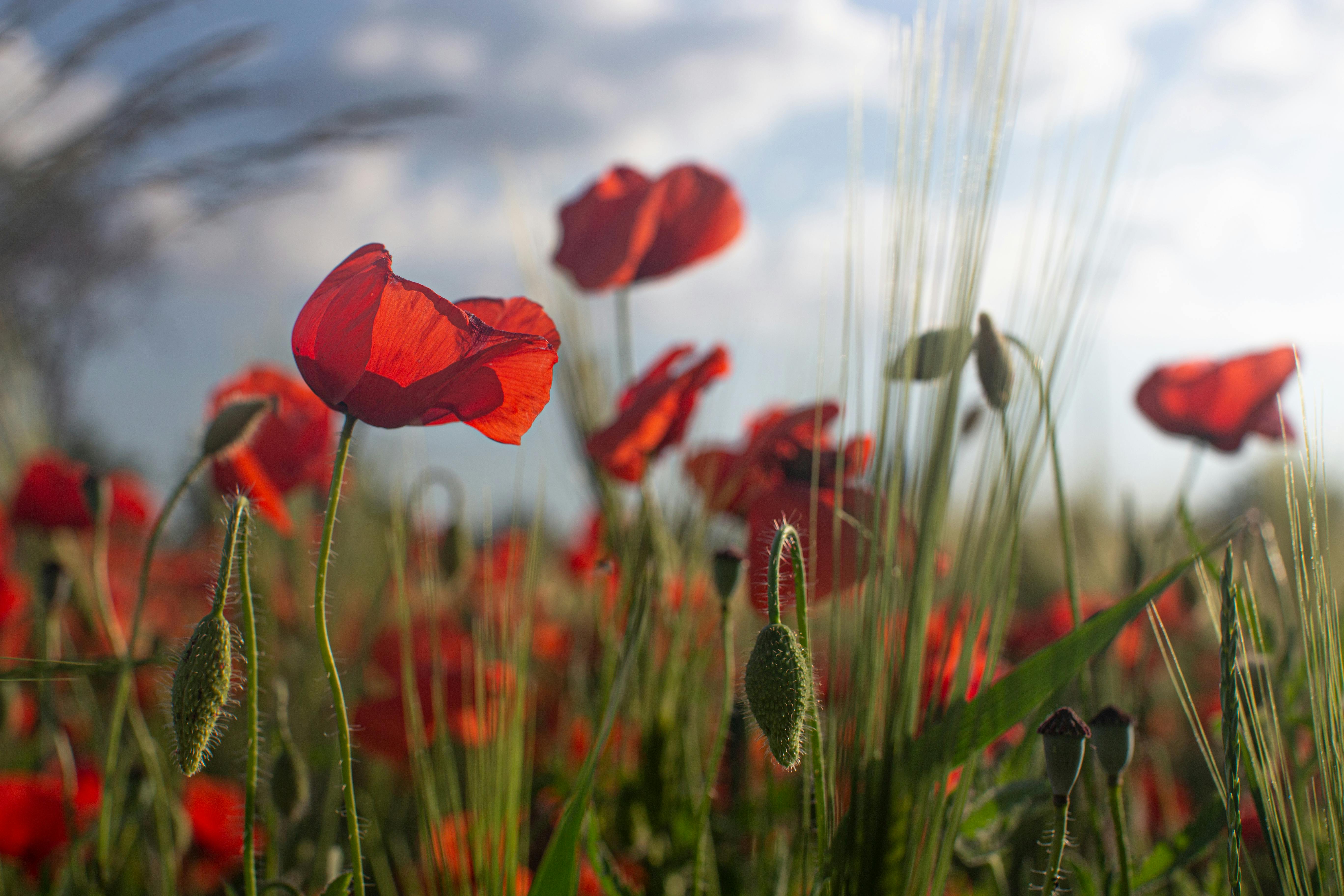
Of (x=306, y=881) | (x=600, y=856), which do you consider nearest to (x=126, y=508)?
(x=306, y=881)

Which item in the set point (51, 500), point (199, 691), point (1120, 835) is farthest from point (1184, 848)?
point (51, 500)

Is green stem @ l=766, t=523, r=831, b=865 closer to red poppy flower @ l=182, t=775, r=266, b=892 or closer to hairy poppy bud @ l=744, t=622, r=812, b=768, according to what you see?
hairy poppy bud @ l=744, t=622, r=812, b=768

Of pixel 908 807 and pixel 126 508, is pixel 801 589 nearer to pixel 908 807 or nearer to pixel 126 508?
pixel 908 807

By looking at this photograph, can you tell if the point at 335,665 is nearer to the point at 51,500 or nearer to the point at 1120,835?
the point at 1120,835

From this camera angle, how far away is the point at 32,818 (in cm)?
75

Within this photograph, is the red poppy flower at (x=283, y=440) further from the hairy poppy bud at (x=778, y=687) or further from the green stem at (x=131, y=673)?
the hairy poppy bud at (x=778, y=687)

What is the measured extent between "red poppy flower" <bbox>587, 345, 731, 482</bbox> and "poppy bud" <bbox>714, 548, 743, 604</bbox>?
5.5 inches

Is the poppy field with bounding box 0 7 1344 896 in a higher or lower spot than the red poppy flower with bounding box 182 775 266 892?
higher

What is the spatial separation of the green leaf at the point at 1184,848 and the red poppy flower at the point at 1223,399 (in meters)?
0.36

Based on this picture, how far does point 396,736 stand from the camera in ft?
2.70

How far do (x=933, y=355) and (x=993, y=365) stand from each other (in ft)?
0.19

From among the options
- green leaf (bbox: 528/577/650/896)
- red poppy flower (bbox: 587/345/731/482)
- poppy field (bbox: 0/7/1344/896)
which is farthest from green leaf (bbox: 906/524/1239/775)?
red poppy flower (bbox: 587/345/731/482)

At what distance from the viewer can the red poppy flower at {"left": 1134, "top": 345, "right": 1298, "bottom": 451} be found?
2.46ft

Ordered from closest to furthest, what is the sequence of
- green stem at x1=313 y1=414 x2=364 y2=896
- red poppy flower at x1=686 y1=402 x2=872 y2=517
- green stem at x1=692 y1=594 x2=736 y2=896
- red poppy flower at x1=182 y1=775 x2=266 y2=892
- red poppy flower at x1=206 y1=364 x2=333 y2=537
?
green stem at x1=313 y1=414 x2=364 y2=896
green stem at x1=692 y1=594 x2=736 y2=896
red poppy flower at x1=686 y1=402 x2=872 y2=517
red poppy flower at x1=206 y1=364 x2=333 y2=537
red poppy flower at x1=182 y1=775 x2=266 y2=892
